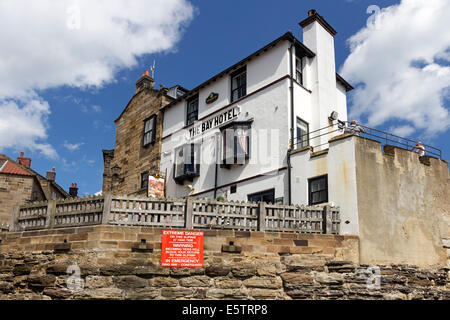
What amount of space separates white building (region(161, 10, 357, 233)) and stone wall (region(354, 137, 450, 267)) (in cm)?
146

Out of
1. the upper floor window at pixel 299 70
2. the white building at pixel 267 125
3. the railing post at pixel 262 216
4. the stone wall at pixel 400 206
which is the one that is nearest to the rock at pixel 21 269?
the railing post at pixel 262 216

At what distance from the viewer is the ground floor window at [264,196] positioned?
17.1 meters

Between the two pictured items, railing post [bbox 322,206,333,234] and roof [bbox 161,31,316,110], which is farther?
roof [bbox 161,31,316,110]

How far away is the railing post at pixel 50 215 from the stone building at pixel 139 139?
34.0 ft

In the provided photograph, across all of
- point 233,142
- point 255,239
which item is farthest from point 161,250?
point 233,142

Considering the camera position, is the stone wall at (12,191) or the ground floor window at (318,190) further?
the stone wall at (12,191)

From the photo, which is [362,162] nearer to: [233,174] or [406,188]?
[406,188]

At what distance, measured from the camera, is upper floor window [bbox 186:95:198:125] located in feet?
74.4

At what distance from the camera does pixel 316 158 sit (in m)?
15.5

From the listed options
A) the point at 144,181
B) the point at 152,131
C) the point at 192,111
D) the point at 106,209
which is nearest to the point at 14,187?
the point at 144,181

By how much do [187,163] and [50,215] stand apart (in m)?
9.00

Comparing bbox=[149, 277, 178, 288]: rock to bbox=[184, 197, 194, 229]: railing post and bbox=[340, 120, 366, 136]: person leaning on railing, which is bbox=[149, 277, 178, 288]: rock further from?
bbox=[340, 120, 366, 136]: person leaning on railing

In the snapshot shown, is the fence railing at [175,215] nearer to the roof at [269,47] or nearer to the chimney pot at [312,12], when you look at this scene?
the roof at [269,47]

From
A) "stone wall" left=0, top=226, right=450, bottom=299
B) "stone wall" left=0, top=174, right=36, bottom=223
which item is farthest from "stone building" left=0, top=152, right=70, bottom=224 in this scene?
"stone wall" left=0, top=226, right=450, bottom=299
